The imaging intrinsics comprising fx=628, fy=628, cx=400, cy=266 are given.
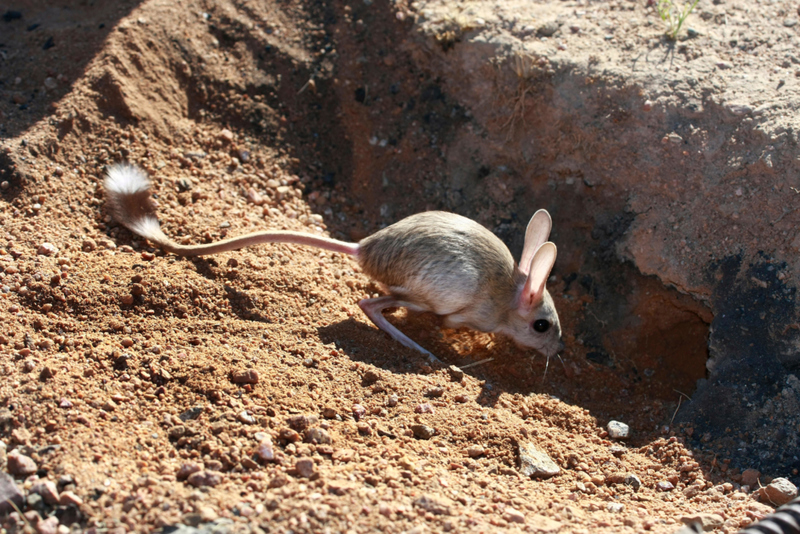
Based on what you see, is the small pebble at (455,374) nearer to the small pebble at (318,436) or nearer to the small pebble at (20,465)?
the small pebble at (318,436)

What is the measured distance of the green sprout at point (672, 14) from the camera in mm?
5949

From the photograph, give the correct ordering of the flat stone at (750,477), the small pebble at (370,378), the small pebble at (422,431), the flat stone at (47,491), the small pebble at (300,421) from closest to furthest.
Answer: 1. the flat stone at (47,491)
2. the small pebble at (300,421)
3. the small pebble at (422,431)
4. the flat stone at (750,477)
5. the small pebble at (370,378)

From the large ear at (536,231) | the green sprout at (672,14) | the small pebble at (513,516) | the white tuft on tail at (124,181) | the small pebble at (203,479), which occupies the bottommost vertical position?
the small pebble at (203,479)

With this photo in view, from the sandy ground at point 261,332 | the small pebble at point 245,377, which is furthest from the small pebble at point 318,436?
the small pebble at point 245,377

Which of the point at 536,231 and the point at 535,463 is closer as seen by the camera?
the point at 535,463

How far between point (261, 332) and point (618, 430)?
8.92ft

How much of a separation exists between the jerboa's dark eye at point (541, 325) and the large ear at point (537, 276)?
0.15 m

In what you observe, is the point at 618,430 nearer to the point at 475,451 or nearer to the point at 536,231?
the point at 475,451

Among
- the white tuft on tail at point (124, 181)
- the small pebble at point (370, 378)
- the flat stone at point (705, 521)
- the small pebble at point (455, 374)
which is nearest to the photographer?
the flat stone at point (705, 521)

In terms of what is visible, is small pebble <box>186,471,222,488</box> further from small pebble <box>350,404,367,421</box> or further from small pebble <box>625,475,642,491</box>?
small pebble <box>625,475,642,491</box>

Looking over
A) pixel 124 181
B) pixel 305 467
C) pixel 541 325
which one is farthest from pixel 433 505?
pixel 124 181

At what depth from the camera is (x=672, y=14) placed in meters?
6.31

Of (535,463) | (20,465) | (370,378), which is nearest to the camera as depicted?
(20,465)

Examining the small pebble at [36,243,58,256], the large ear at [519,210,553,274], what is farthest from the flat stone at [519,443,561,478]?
the small pebble at [36,243,58,256]
